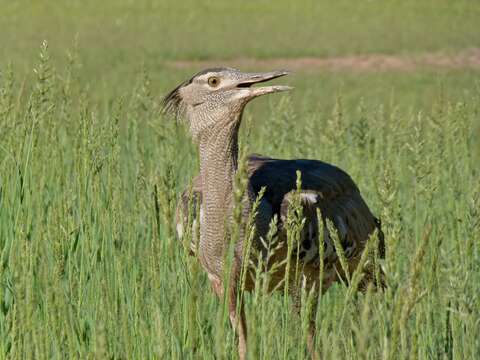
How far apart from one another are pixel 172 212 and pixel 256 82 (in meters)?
1.83

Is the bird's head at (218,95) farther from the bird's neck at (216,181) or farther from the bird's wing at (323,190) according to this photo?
the bird's wing at (323,190)

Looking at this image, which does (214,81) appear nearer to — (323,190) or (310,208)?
(310,208)

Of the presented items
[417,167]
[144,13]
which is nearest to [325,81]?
[144,13]

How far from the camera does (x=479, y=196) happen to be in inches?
91.0

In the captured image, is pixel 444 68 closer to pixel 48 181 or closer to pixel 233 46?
pixel 233 46

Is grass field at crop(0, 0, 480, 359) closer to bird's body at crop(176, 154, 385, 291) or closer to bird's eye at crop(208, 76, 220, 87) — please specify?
bird's body at crop(176, 154, 385, 291)

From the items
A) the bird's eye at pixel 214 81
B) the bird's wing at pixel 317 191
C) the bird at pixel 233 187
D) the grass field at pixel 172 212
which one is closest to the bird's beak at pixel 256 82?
the bird at pixel 233 187

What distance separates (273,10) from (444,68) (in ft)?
33.7

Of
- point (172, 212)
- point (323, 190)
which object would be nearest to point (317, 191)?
point (323, 190)

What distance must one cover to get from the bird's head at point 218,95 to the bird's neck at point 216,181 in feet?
0.13

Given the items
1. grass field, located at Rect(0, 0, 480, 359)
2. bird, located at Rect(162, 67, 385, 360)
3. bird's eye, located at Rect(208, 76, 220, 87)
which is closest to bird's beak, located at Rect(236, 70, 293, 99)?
bird, located at Rect(162, 67, 385, 360)

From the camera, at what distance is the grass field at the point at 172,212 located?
2188 millimetres

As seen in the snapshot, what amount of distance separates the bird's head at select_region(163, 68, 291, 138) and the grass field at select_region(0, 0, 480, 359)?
197 millimetres

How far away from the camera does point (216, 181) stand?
3807 mm
